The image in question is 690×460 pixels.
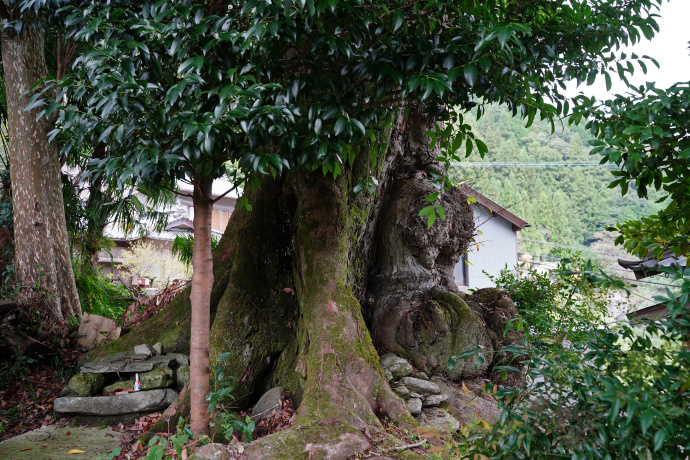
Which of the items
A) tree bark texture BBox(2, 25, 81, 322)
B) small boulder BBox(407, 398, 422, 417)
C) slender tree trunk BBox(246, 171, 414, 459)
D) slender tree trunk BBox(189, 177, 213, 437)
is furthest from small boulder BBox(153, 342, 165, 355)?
small boulder BBox(407, 398, 422, 417)

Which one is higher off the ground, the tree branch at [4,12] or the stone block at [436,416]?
the tree branch at [4,12]

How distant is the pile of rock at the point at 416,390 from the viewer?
4.57m

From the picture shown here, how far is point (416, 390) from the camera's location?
4863 millimetres

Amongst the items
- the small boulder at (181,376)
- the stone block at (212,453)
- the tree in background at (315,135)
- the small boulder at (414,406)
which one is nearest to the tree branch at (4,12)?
the tree in background at (315,135)

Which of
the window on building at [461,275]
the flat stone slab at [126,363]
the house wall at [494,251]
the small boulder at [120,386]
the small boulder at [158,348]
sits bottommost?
the small boulder at [120,386]

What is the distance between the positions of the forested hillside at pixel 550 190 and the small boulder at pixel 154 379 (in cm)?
2322

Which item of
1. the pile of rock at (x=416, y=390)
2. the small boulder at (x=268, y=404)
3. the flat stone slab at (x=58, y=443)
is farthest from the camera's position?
the pile of rock at (x=416, y=390)

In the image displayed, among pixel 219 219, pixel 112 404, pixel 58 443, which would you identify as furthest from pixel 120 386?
pixel 219 219

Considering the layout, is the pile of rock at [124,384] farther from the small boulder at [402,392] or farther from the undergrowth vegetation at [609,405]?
the undergrowth vegetation at [609,405]

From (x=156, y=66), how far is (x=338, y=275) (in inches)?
96.6

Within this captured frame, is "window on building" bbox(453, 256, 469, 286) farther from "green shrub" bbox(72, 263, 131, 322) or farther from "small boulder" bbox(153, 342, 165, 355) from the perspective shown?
"small boulder" bbox(153, 342, 165, 355)

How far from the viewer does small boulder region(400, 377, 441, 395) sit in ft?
16.0

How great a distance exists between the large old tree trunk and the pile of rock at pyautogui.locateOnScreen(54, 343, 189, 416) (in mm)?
396

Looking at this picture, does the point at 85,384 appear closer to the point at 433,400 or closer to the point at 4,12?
the point at 433,400
